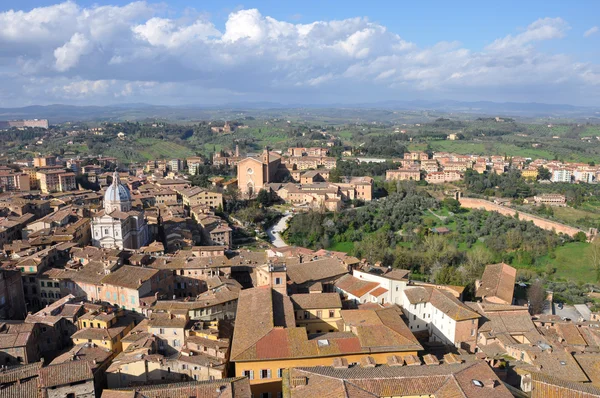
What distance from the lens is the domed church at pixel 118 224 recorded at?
3284 cm

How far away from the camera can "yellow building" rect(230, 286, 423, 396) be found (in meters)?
15.9

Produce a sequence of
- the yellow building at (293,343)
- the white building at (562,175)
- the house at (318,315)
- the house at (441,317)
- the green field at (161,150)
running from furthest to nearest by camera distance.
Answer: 1. the green field at (161,150)
2. the white building at (562,175)
3. the house at (441,317)
4. the house at (318,315)
5. the yellow building at (293,343)

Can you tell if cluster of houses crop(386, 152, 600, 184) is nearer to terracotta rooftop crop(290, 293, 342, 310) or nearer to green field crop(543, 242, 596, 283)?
green field crop(543, 242, 596, 283)

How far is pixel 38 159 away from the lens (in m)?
65.6

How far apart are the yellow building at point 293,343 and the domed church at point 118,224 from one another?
1674 cm

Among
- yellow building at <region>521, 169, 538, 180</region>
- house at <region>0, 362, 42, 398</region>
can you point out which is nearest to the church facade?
yellow building at <region>521, 169, 538, 180</region>

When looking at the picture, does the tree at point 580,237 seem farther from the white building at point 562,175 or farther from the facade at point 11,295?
the facade at point 11,295

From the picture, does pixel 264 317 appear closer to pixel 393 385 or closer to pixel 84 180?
pixel 393 385

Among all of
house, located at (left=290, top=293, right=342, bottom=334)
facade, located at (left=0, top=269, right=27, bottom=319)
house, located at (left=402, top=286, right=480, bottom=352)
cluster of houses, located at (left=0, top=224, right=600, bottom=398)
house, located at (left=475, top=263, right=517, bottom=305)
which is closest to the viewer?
cluster of houses, located at (left=0, top=224, right=600, bottom=398)

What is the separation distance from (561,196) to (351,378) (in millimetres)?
52136

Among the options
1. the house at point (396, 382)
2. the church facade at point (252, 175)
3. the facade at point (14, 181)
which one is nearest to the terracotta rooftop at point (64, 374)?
the house at point (396, 382)

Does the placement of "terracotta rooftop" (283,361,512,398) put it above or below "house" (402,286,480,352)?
above

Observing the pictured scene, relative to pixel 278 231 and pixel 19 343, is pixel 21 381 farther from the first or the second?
pixel 278 231

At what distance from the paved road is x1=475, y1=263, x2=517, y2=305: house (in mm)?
17068
